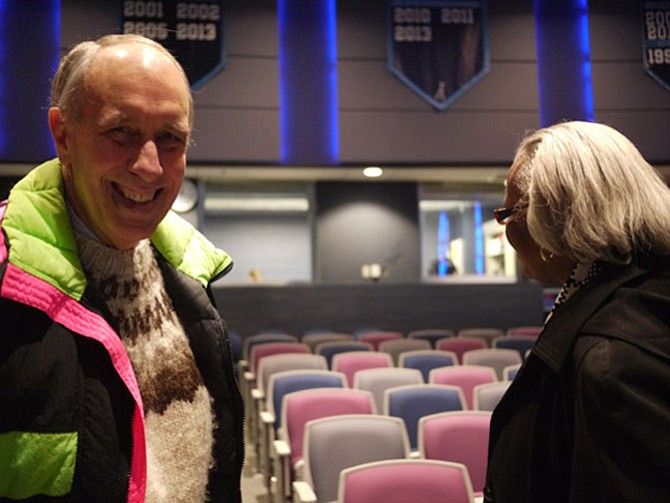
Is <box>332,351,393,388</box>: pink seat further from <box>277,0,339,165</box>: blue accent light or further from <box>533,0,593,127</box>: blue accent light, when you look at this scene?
<box>533,0,593,127</box>: blue accent light

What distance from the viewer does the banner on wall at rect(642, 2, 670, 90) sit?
9242mm

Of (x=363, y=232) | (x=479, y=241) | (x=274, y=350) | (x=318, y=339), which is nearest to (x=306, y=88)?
(x=363, y=232)

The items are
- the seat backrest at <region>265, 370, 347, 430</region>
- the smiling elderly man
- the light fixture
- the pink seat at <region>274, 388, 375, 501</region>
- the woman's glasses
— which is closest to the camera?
the smiling elderly man

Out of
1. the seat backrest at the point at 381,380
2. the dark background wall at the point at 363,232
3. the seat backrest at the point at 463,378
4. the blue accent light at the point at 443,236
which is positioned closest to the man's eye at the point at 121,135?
the seat backrest at the point at 381,380

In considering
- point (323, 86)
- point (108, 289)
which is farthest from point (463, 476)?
point (323, 86)

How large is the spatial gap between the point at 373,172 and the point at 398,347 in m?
3.47

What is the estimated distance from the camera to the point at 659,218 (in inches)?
45.2

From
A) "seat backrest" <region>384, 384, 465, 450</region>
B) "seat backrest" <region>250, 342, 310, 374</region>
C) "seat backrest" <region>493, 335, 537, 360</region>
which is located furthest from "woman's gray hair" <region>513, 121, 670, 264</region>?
"seat backrest" <region>493, 335, 537, 360</region>

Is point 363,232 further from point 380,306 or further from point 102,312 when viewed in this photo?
point 102,312

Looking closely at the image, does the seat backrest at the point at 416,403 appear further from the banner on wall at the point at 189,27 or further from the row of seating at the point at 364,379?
the banner on wall at the point at 189,27

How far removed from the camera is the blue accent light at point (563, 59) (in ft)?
30.1

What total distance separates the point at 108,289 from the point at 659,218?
1.01 meters

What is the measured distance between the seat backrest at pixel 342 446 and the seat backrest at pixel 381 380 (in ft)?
5.19

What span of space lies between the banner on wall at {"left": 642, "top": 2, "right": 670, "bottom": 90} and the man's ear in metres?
9.99
